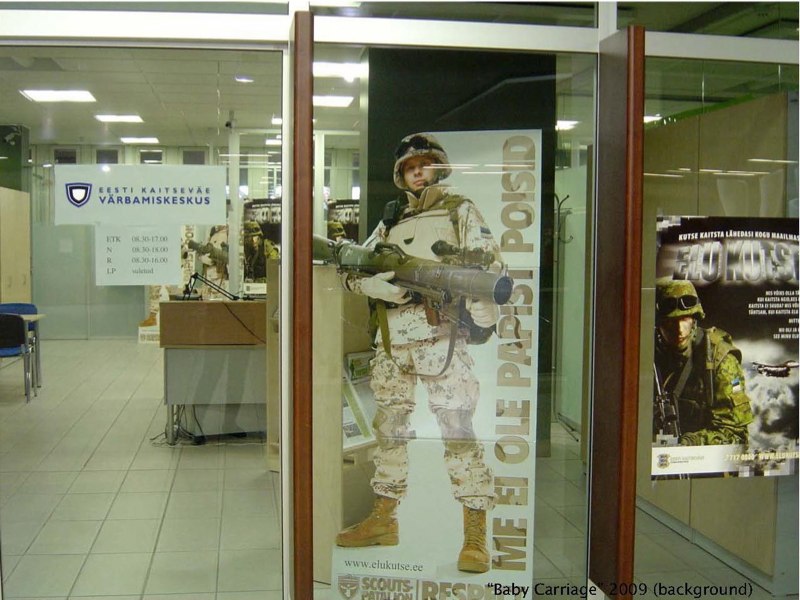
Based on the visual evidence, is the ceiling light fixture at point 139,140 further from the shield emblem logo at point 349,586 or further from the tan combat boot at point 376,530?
the shield emblem logo at point 349,586

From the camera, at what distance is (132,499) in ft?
11.1

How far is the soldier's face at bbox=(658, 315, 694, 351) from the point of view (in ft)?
10.4

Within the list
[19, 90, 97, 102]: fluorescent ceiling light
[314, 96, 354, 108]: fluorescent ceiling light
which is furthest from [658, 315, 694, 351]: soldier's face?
[19, 90, 97, 102]: fluorescent ceiling light

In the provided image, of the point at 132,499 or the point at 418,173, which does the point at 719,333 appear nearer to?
the point at 418,173

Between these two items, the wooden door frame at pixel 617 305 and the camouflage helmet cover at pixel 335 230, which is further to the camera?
the camouflage helmet cover at pixel 335 230

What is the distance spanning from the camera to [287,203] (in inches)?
118

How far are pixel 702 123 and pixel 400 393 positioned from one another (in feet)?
6.28

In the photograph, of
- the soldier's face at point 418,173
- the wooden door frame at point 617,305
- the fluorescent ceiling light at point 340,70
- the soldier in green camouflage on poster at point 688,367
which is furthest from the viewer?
the soldier in green camouflage on poster at point 688,367

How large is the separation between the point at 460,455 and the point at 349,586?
2.25 ft

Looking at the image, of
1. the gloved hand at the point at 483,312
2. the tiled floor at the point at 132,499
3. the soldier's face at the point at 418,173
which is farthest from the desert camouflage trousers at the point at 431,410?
the soldier's face at the point at 418,173

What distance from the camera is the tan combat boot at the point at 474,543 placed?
319 centimetres

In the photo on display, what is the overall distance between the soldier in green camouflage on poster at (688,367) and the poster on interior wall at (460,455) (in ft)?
1.69

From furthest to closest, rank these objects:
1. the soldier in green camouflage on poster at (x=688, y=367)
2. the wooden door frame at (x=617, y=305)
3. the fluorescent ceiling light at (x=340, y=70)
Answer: the soldier in green camouflage on poster at (x=688, y=367) < the fluorescent ceiling light at (x=340, y=70) < the wooden door frame at (x=617, y=305)

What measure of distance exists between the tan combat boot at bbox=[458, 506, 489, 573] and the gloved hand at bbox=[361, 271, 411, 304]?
0.90 metres
